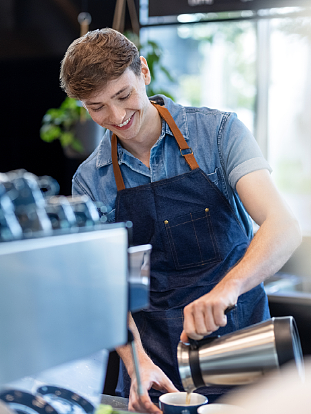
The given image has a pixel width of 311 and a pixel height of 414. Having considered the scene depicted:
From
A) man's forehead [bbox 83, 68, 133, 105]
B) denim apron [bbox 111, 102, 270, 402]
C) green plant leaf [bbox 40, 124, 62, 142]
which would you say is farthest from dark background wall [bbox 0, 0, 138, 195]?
man's forehead [bbox 83, 68, 133, 105]

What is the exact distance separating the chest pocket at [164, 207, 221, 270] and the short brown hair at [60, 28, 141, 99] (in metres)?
0.50

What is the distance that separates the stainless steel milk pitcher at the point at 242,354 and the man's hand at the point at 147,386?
6.2 inches

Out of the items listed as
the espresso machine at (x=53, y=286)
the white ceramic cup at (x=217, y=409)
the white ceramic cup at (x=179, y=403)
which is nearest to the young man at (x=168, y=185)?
the white ceramic cup at (x=179, y=403)

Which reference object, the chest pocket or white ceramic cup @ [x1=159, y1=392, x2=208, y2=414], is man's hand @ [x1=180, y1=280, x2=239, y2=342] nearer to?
white ceramic cup @ [x1=159, y1=392, x2=208, y2=414]

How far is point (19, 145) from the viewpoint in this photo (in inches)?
152

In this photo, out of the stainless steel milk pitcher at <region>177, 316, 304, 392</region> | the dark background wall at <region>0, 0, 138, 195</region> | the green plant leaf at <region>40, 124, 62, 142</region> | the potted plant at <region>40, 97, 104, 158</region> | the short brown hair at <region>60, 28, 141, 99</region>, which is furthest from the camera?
the dark background wall at <region>0, 0, 138, 195</region>

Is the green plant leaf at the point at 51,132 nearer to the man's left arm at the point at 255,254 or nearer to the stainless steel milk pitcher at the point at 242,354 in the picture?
the man's left arm at the point at 255,254

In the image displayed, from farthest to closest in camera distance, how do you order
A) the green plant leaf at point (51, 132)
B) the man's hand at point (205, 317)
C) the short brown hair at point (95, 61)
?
the green plant leaf at point (51, 132) < the short brown hair at point (95, 61) < the man's hand at point (205, 317)

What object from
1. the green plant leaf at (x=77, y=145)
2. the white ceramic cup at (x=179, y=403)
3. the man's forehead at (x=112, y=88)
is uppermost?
the man's forehead at (x=112, y=88)

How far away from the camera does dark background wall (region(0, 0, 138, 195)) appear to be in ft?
12.3

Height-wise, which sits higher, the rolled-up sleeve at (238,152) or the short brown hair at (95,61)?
the short brown hair at (95,61)

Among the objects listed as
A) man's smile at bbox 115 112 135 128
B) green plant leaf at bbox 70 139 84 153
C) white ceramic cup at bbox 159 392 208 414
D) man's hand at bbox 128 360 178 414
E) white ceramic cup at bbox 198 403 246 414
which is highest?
man's smile at bbox 115 112 135 128

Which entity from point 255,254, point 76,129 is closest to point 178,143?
point 255,254

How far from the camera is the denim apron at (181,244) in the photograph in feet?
5.20
